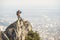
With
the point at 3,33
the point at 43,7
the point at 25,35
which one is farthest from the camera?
the point at 43,7

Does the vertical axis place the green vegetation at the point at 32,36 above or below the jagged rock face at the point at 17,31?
below

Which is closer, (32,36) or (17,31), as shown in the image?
(17,31)

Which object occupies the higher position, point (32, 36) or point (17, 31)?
point (17, 31)

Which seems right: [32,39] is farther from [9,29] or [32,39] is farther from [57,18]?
[57,18]

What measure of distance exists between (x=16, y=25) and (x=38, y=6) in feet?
393

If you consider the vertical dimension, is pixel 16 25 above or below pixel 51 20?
above

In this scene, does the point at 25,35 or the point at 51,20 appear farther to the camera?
the point at 51,20

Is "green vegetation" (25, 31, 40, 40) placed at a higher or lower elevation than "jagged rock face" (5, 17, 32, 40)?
lower

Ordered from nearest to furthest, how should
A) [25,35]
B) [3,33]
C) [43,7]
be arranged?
[3,33], [25,35], [43,7]

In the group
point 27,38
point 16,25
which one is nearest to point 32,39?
point 27,38

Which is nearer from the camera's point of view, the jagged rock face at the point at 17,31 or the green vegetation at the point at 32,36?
the jagged rock face at the point at 17,31

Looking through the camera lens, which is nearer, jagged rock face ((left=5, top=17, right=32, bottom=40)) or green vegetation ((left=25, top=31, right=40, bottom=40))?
jagged rock face ((left=5, top=17, right=32, bottom=40))

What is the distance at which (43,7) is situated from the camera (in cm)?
13500

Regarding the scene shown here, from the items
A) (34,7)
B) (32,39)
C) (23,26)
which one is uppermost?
(23,26)
